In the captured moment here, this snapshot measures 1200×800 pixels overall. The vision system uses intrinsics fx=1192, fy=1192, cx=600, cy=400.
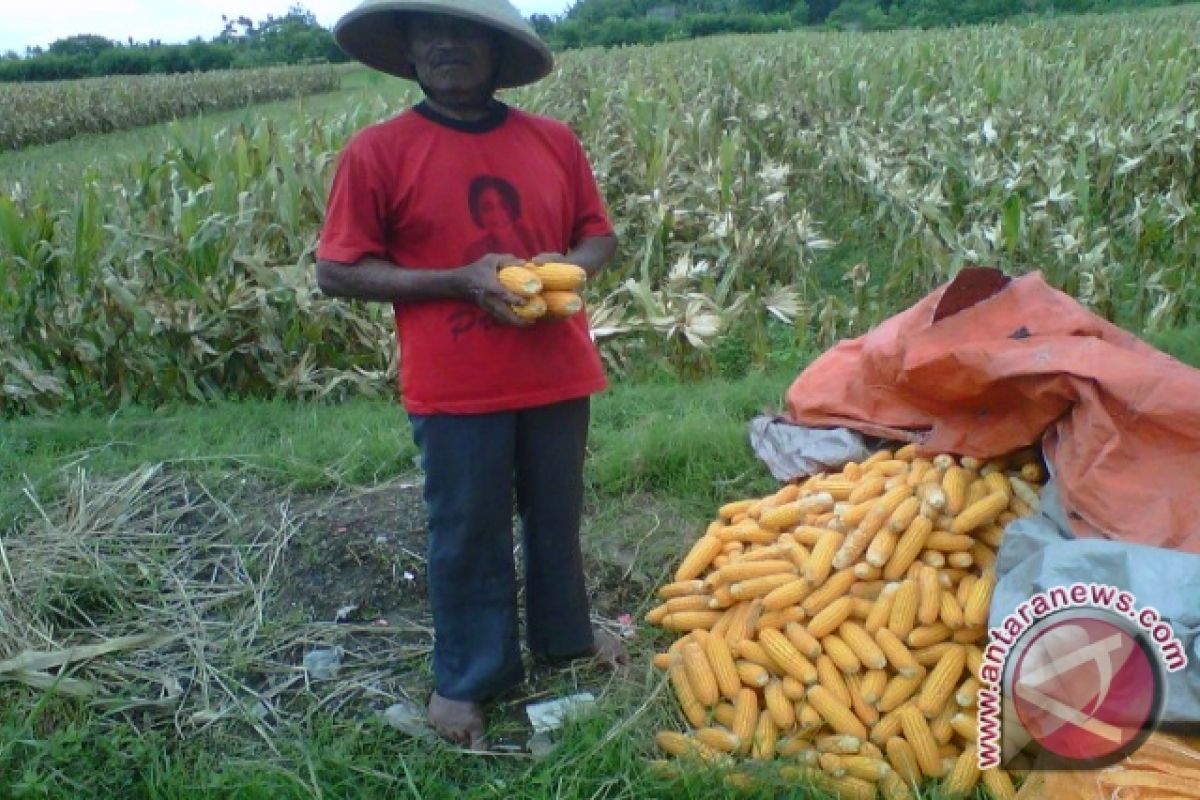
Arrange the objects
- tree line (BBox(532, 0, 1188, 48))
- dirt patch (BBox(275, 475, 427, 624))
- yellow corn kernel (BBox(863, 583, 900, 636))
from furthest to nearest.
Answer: tree line (BBox(532, 0, 1188, 48)), dirt patch (BBox(275, 475, 427, 624)), yellow corn kernel (BBox(863, 583, 900, 636))

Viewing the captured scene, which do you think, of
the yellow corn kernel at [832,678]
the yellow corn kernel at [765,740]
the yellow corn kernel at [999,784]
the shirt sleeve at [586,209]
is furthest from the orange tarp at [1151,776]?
the shirt sleeve at [586,209]

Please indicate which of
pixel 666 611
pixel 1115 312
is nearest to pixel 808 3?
pixel 1115 312

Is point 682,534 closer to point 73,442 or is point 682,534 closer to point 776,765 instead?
point 776,765

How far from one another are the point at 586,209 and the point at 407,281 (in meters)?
0.54

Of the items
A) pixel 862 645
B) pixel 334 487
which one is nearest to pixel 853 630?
pixel 862 645

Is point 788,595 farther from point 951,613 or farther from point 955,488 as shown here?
point 955,488

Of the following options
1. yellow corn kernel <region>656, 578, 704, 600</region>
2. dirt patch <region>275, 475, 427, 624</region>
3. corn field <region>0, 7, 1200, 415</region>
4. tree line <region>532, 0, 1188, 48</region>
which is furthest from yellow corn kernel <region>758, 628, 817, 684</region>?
tree line <region>532, 0, 1188, 48</region>

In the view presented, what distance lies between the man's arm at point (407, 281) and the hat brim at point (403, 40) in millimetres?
489

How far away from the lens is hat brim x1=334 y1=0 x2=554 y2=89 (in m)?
2.49

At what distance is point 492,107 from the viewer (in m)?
2.70

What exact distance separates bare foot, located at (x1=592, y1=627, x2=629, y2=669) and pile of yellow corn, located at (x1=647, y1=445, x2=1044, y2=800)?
0.35 ft

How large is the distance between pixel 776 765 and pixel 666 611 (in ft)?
2.27

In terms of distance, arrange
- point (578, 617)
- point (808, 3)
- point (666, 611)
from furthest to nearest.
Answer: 1. point (808, 3)
2. point (666, 611)
3. point (578, 617)

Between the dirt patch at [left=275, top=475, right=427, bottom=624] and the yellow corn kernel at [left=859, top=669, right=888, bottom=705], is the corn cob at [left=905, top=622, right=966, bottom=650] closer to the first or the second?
the yellow corn kernel at [left=859, top=669, right=888, bottom=705]
